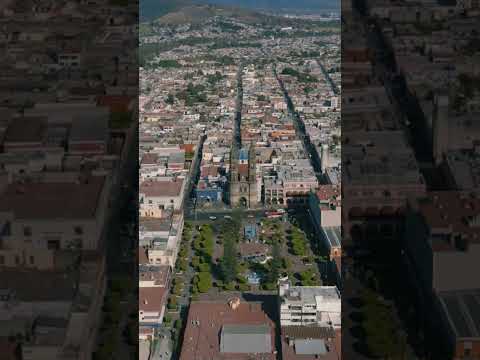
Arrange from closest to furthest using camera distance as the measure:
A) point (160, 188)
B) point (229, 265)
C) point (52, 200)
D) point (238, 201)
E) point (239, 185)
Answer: point (52, 200) < point (229, 265) < point (160, 188) < point (238, 201) < point (239, 185)

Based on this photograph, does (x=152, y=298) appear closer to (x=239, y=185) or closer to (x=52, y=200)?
(x=52, y=200)

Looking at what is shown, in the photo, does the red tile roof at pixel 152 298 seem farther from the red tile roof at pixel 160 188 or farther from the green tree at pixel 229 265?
the red tile roof at pixel 160 188

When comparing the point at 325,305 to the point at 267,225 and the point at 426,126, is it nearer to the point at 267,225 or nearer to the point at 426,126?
the point at 267,225

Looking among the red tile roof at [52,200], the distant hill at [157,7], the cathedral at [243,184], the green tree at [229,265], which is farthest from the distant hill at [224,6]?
the red tile roof at [52,200]

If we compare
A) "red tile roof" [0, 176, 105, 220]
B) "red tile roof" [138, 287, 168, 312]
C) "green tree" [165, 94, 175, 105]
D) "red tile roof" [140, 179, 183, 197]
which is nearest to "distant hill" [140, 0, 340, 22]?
"green tree" [165, 94, 175, 105]

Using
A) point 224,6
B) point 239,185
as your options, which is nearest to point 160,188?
point 239,185

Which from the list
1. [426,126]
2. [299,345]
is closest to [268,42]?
[426,126]

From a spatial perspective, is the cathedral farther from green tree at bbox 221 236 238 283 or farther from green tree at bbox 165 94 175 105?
green tree at bbox 165 94 175 105

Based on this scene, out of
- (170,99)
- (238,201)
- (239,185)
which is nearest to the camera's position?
(238,201)
